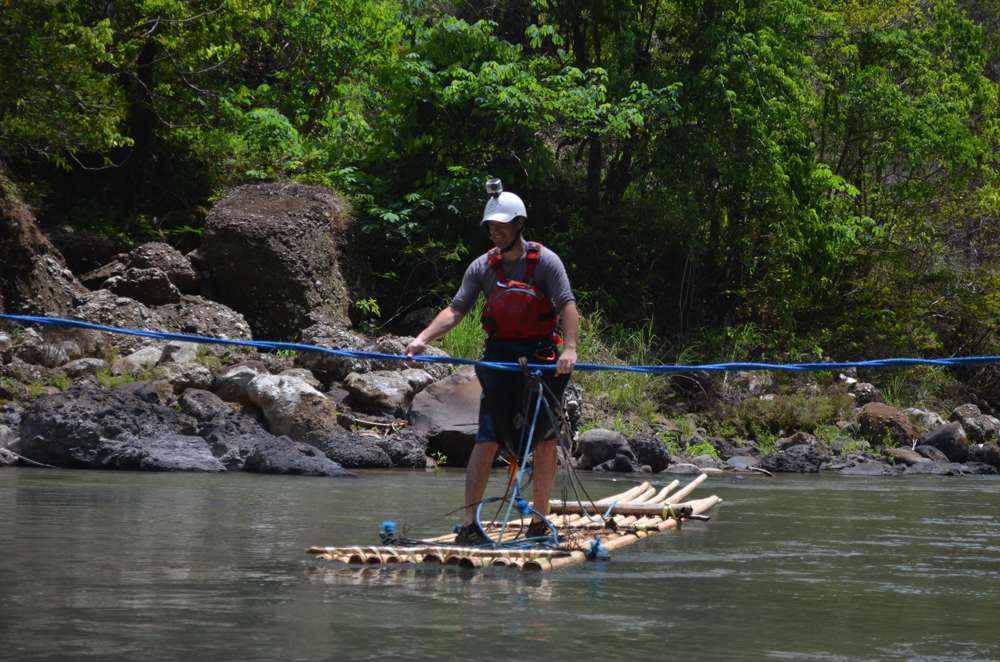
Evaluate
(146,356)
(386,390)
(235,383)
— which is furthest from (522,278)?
(146,356)

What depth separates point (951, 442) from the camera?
1427 cm

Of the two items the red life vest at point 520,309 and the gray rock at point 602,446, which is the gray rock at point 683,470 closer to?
the gray rock at point 602,446

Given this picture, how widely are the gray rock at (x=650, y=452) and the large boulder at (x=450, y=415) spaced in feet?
6.07

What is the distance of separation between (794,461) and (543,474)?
809 centimetres

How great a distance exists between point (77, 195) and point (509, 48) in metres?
7.25

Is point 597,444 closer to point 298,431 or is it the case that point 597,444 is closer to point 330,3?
point 298,431

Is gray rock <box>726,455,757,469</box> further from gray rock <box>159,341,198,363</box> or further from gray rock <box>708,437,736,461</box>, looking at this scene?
gray rock <box>159,341,198,363</box>

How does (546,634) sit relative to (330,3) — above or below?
below

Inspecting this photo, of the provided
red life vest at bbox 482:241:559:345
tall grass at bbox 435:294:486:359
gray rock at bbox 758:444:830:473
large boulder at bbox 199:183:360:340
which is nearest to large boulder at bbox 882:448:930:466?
gray rock at bbox 758:444:830:473

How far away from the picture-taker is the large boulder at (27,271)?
13461 millimetres

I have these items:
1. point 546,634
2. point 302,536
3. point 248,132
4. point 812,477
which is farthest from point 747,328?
point 546,634

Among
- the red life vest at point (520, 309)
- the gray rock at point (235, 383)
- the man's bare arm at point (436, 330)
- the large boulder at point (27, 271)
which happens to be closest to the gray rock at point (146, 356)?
the gray rock at point (235, 383)

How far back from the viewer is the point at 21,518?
19.1 feet

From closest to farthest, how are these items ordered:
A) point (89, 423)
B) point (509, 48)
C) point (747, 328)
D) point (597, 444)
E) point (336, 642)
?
point (336, 642)
point (89, 423)
point (597, 444)
point (509, 48)
point (747, 328)
